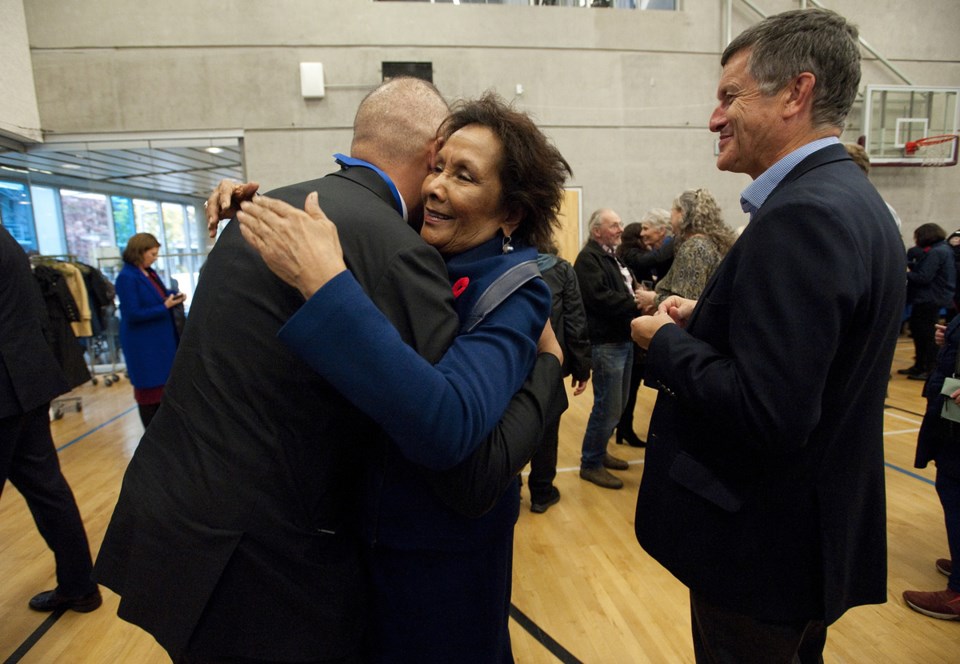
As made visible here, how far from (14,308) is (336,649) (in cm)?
215

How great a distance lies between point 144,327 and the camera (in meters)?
3.76

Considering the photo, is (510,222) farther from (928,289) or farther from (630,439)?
(928,289)

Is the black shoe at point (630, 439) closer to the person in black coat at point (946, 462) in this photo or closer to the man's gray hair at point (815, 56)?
the person in black coat at point (946, 462)

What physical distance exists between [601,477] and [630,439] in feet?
2.70

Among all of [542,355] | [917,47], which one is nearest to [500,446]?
[542,355]

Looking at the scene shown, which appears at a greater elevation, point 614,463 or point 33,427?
point 33,427

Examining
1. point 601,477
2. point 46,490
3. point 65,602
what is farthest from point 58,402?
point 601,477

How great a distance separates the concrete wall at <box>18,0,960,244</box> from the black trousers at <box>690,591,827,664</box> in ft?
21.4

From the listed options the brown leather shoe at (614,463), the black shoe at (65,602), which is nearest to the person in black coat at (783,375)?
the black shoe at (65,602)

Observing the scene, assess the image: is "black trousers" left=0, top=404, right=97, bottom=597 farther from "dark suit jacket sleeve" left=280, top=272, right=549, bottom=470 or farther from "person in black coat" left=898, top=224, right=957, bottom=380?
"person in black coat" left=898, top=224, right=957, bottom=380

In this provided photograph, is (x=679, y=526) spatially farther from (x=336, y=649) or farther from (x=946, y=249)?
(x=946, y=249)

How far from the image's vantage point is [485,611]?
1.00m

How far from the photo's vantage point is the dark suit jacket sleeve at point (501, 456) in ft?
2.65

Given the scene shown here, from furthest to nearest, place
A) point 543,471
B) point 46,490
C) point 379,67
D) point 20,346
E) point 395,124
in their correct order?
point 379,67, point 543,471, point 46,490, point 20,346, point 395,124
